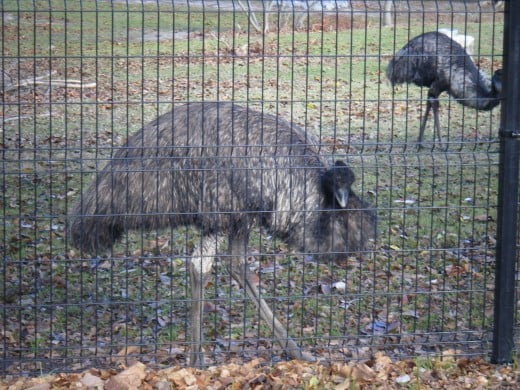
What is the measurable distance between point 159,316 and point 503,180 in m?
2.70

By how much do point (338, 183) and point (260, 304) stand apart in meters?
0.87

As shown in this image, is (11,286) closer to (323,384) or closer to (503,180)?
(323,384)

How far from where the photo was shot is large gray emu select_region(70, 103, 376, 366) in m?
5.07

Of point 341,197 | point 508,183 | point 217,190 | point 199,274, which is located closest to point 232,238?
point 199,274

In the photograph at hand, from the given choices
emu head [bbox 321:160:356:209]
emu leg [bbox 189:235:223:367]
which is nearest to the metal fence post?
emu head [bbox 321:160:356:209]

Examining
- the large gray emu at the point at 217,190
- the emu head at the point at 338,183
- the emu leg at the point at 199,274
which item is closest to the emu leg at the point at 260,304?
the large gray emu at the point at 217,190

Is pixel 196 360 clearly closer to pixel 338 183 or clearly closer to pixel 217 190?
pixel 217 190

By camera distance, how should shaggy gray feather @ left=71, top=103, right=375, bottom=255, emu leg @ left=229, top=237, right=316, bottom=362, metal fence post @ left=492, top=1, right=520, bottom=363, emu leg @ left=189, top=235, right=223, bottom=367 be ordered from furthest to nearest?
emu leg @ left=229, top=237, right=316, bottom=362 → emu leg @ left=189, top=235, right=223, bottom=367 → shaggy gray feather @ left=71, top=103, right=375, bottom=255 → metal fence post @ left=492, top=1, right=520, bottom=363

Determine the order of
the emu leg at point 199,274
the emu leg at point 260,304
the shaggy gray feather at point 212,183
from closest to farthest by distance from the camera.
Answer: the shaggy gray feather at point 212,183, the emu leg at point 199,274, the emu leg at point 260,304

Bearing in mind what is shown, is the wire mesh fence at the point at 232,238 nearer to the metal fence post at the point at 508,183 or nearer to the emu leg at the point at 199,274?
the emu leg at the point at 199,274

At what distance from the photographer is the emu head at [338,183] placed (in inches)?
207

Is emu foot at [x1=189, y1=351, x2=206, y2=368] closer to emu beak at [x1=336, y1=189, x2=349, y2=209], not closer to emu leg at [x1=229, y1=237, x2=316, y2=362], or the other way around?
emu leg at [x1=229, y1=237, x2=316, y2=362]

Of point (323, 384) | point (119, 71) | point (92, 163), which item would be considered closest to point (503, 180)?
point (323, 384)

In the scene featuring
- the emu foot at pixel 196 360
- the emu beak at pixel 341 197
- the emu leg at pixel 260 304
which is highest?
the emu beak at pixel 341 197
